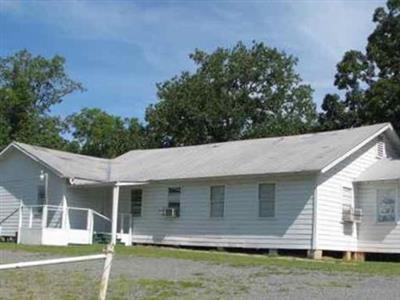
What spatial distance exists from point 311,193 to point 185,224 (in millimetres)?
6042

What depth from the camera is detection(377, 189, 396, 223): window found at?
28125 mm

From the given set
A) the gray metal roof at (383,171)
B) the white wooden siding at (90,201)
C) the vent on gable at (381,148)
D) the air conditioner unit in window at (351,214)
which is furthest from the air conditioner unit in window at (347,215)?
the white wooden siding at (90,201)

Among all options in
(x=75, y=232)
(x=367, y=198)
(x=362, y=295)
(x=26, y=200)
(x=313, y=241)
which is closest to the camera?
(x=362, y=295)

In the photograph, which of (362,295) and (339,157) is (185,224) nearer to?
(339,157)

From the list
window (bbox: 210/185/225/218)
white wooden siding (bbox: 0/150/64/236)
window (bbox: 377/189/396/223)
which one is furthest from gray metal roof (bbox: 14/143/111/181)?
window (bbox: 377/189/396/223)

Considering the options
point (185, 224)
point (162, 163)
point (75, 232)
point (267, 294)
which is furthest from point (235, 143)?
point (267, 294)

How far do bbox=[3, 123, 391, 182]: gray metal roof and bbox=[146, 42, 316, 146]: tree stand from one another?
1647 cm

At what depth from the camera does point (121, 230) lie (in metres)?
32.5

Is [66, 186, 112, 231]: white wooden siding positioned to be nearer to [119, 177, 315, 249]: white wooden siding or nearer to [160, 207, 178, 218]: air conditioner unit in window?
[119, 177, 315, 249]: white wooden siding

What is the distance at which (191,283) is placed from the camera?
1445 centimetres

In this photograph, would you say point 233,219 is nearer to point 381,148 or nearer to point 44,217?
point 381,148

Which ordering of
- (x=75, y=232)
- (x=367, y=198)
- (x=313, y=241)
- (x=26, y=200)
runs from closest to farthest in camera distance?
(x=313, y=241)
(x=367, y=198)
(x=75, y=232)
(x=26, y=200)

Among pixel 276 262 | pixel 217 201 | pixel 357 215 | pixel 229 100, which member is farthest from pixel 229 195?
pixel 229 100

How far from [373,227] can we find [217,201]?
20.2 ft
